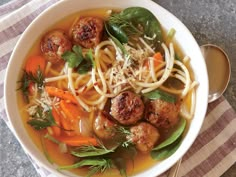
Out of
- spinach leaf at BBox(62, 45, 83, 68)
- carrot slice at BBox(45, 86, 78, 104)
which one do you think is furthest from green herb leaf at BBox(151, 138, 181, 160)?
spinach leaf at BBox(62, 45, 83, 68)

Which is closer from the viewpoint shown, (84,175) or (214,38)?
(84,175)

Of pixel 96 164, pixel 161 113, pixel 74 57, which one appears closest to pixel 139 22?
pixel 74 57

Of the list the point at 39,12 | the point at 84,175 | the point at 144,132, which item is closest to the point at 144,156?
the point at 144,132

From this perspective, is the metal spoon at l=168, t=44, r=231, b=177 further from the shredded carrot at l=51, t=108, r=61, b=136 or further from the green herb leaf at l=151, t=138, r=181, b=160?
the shredded carrot at l=51, t=108, r=61, b=136

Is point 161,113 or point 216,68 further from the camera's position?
point 216,68

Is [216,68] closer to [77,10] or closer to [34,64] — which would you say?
[77,10]

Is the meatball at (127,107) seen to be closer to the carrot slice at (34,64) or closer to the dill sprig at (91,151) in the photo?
the dill sprig at (91,151)

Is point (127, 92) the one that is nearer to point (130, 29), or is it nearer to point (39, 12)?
point (130, 29)
